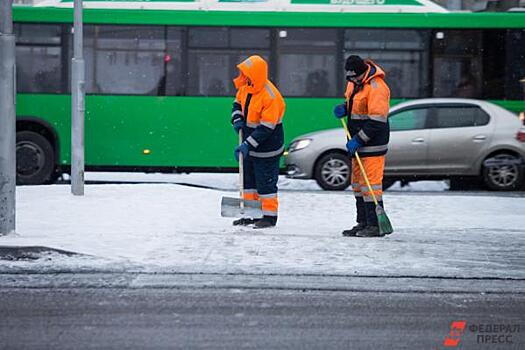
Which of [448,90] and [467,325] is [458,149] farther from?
[467,325]

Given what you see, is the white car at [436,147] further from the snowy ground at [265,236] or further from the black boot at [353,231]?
the black boot at [353,231]

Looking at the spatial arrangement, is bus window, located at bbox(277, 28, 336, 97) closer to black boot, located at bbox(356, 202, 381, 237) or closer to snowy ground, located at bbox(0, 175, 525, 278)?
snowy ground, located at bbox(0, 175, 525, 278)

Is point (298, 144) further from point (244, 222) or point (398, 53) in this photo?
point (244, 222)

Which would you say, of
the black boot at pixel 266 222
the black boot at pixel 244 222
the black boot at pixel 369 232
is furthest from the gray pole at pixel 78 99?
the black boot at pixel 369 232

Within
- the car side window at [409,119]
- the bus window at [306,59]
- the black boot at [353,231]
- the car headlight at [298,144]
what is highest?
the bus window at [306,59]

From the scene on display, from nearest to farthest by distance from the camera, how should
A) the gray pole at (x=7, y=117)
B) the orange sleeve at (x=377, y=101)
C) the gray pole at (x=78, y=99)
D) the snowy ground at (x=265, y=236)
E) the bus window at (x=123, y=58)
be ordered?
1. the snowy ground at (x=265, y=236)
2. the gray pole at (x=7, y=117)
3. the orange sleeve at (x=377, y=101)
4. the gray pole at (x=78, y=99)
5. the bus window at (x=123, y=58)

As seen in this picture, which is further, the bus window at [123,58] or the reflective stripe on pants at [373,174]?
the bus window at [123,58]

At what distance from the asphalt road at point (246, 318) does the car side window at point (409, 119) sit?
9867mm

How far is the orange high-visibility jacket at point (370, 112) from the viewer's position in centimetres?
1083

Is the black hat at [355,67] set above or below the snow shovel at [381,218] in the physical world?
above

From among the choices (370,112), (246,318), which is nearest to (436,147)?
(370,112)

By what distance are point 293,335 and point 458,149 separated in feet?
39.4

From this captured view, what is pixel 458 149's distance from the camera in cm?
1792

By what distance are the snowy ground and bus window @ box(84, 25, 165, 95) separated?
4.40 metres
